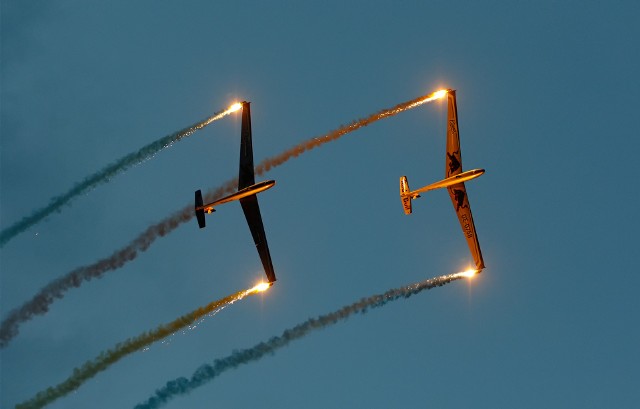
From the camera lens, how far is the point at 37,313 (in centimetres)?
9975

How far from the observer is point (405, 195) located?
116 m

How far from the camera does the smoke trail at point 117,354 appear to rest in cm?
9625

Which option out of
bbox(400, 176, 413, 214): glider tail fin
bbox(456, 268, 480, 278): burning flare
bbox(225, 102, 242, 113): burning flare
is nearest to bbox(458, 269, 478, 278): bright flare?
bbox(456, 268, 480, 278): burning flare

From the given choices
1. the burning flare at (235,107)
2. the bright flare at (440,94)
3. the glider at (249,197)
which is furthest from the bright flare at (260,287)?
the bright flare at (440,94)

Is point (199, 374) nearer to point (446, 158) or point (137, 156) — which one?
point (137, 156)

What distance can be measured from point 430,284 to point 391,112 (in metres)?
16.3

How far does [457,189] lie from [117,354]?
37847 millimetres

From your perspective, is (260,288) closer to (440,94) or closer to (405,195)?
(405,195)

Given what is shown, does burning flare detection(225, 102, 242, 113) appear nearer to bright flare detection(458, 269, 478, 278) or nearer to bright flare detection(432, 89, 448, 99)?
bright flare detection(432, 89, 448, 99)

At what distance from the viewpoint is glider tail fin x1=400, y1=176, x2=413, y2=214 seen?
116188 millimetres

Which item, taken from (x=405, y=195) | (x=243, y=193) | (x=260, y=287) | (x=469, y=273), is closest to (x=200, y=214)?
(x=243, y=193)

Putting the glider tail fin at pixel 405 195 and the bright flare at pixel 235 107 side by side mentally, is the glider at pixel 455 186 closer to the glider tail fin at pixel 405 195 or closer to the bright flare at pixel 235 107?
the glider tail fin at pixel 405 195

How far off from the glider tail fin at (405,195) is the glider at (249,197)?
48.3 feet

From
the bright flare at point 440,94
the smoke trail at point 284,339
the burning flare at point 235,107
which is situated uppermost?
the burning flare at point 235,107
